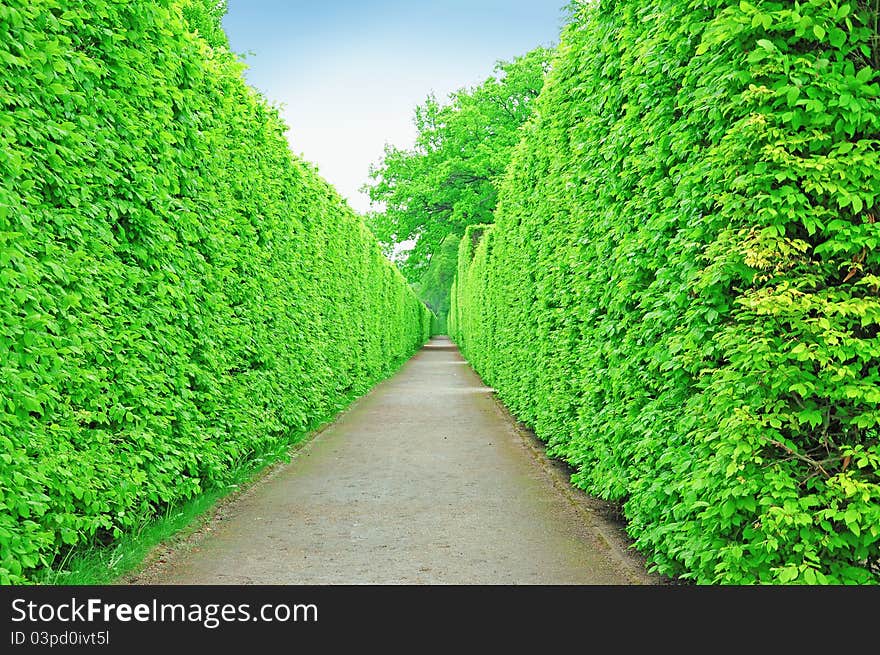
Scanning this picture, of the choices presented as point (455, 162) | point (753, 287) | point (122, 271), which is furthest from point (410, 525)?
point (455, 162)

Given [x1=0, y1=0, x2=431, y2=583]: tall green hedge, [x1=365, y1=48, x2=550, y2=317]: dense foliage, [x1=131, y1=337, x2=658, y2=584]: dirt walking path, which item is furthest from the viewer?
[x1=365, y1=48, x2=550, y2=317]: dense foliage

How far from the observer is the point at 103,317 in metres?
3.91

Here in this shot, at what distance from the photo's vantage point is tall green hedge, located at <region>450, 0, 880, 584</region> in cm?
279

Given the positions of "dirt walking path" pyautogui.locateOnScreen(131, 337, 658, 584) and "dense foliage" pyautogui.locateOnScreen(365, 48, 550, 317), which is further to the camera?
"dense foliage" pyautogui.locateOnScreen(365, 48, 550, 317)

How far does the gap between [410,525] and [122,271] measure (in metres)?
3.07

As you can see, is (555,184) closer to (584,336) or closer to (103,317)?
(584,336)

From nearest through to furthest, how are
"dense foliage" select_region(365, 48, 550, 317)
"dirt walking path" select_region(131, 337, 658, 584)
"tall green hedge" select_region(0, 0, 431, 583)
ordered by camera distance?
A: "tall green hedge" select_region(0, 0, 431, 583) → "dirt walking path" select_region(131, 337, 658, 584) → "dense foliage" select_region(365, 48, 550, 317)

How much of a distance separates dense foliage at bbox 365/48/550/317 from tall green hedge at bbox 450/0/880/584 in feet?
98.7

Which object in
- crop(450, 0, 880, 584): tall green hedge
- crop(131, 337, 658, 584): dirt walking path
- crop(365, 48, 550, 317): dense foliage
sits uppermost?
crop(365, 48, 550, 317): dense foliage

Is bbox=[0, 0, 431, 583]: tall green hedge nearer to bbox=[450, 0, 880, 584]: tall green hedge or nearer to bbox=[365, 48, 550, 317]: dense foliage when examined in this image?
bbox=[450, 0, 880, 584]: tall green hedge

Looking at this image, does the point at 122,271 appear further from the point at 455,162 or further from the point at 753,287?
the point at 455,162

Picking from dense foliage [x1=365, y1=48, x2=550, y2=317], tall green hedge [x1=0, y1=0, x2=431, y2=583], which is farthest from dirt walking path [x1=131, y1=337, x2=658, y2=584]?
dense foliage [x1=365, y1=48, x2=550, y2=317]

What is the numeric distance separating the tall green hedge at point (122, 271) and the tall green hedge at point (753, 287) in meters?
3.59

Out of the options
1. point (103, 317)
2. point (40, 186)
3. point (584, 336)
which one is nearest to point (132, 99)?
point (40, 186)
